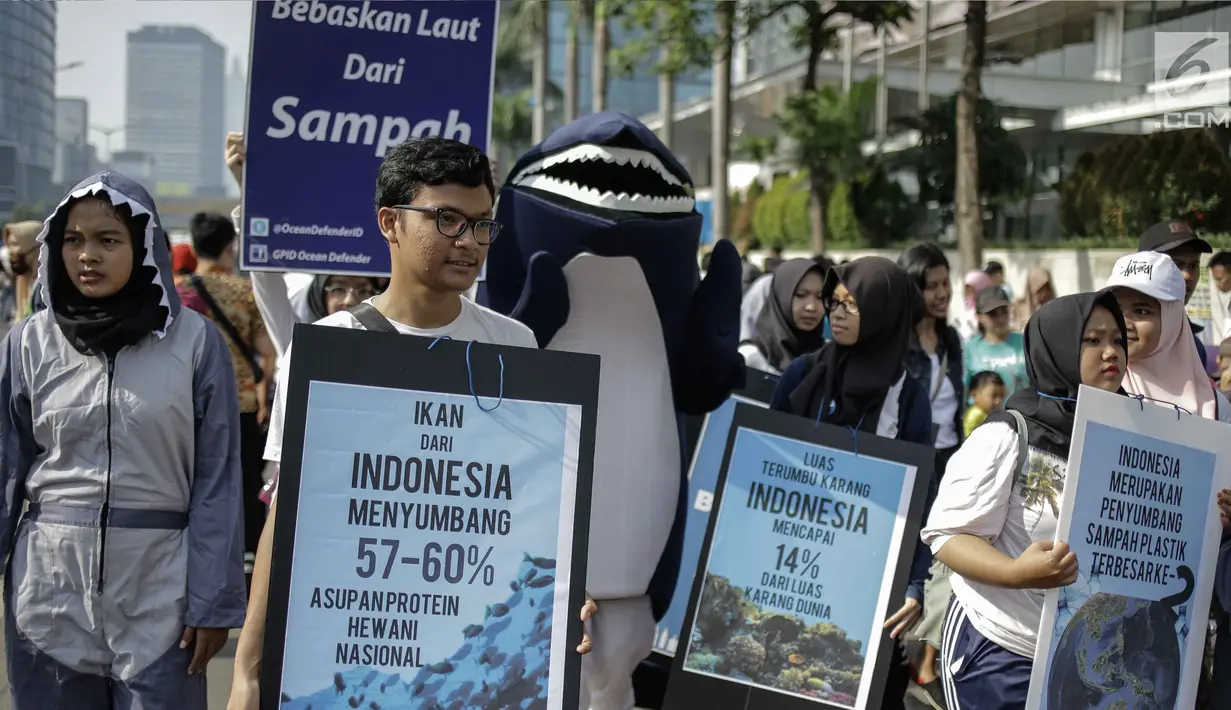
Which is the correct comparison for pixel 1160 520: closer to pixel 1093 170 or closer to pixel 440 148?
pixel 440 148

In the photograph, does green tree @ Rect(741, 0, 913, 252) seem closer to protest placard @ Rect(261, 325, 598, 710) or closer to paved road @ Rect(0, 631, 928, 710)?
paved road @ Rect(0, 631, 928, 710)

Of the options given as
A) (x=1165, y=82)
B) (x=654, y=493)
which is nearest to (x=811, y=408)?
(x=654, y=493)

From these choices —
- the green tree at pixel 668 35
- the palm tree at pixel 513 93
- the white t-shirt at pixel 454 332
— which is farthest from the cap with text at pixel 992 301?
the palm tree at pixel 513 93

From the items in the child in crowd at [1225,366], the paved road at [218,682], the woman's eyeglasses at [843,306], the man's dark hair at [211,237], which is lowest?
the paved road at [218,682]

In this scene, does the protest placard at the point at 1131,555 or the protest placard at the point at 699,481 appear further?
the protest placard at the point at 699,481

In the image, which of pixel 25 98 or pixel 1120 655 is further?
pixel 25 98

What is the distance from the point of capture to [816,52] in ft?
71.9

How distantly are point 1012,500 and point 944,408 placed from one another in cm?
330

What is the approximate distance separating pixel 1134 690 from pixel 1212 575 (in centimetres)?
44

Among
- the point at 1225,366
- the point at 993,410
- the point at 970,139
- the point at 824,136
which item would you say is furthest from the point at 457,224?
the point at 824,136

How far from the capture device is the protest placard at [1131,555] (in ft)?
10.8

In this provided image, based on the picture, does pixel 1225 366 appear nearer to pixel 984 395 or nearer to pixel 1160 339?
pixel 984 395

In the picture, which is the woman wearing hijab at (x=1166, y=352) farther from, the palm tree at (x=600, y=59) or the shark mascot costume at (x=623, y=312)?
the palm tree at (x=600, y=59)

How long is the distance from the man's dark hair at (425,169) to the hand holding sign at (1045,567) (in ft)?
5.06
